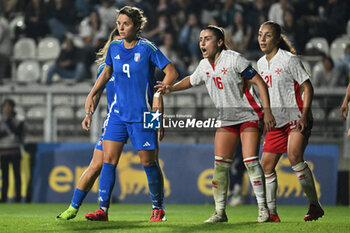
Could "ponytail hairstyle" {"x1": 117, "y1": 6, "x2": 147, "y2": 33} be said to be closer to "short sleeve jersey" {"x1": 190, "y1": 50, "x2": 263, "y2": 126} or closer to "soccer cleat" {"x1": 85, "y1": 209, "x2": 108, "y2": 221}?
"short sleeve jersey" {"x1": 190, "y1": 50, "x2": 263, "y2": 126}

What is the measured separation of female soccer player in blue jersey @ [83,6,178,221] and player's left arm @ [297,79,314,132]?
1.35 m

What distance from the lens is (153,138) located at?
7.20 m

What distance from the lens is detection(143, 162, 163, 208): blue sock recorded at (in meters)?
7.21

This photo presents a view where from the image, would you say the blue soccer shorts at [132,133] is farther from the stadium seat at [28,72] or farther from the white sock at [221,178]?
the stadium seat at [28,72]

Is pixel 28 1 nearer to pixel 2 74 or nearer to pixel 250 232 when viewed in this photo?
pixel 2 74

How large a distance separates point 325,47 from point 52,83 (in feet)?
20.7

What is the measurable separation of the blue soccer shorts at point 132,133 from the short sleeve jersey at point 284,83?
1309 mm

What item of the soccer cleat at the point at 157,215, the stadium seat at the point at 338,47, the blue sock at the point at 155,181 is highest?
the stadium seat at the point at 338,47

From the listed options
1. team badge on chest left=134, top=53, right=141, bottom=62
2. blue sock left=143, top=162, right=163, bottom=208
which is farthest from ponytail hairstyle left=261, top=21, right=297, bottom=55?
blue sock left=143, top=162, right=163, bottom=208

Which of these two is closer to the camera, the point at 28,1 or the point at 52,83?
the point at 52,83

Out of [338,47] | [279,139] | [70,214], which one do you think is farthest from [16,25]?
[279,139]

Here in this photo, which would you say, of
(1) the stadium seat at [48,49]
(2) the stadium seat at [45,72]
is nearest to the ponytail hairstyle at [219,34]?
(2) the stadium seat at [45,72]

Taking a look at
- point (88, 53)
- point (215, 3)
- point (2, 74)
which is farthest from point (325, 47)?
point (2, 74)

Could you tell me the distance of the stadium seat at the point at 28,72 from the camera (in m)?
15.8
